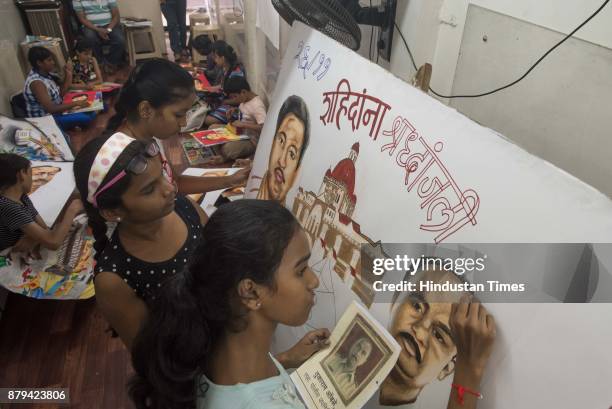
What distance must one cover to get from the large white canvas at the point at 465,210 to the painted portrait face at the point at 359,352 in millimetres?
68

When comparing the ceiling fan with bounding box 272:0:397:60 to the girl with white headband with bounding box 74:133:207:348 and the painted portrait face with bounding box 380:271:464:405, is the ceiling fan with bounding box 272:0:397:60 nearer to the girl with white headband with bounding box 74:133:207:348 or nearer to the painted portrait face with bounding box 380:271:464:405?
the girl with white headband with bounding box 74:133:207:348

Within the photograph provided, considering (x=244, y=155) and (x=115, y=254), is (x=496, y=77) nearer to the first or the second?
(x=115, y=254)

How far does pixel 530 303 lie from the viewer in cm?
66

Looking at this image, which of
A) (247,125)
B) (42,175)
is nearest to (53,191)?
(42,175)

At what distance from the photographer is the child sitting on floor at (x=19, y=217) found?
5.68ft

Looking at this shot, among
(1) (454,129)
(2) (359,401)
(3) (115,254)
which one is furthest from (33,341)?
(1) (454,129)

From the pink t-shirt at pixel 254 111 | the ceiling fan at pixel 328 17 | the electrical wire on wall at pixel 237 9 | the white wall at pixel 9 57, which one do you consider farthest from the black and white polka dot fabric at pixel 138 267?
the electrical wire on wall at pixel 237 9

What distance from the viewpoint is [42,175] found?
229cm

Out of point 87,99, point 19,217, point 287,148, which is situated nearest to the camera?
point 287,148

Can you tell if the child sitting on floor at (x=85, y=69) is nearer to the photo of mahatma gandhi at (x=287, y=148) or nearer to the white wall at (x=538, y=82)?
the photo of mahatma gandhi at (x=287, y=148)

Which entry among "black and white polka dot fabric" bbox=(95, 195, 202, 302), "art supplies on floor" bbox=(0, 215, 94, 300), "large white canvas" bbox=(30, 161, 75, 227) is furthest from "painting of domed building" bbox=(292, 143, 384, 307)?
"large white canvas" bbox=(30, 161, 75, 227)

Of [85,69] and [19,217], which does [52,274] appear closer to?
[19,217]

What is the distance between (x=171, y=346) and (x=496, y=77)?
47.8 inches

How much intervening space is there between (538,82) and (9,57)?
13.7ft
